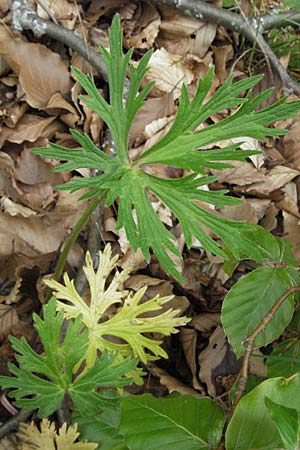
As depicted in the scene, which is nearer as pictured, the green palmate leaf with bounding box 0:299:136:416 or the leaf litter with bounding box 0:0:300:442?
the green palmate leaf with bounding box 0:299:136:416

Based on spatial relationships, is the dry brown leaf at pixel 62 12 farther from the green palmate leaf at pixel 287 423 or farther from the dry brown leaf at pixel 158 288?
the green palmate leaf at pixel 287 423

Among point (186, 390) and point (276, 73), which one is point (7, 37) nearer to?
point (276, 73)

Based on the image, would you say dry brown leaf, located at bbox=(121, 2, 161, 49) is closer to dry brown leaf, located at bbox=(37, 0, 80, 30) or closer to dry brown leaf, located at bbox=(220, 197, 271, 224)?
dry brown leaf, located at bbox=(37, 0, 80, 30)

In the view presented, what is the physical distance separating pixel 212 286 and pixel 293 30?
1485 millimetres

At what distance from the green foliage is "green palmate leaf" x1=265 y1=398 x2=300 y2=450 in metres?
0.37

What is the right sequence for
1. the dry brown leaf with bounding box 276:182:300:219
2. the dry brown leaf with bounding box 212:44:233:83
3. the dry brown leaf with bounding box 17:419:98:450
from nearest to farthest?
the dry brown leaf with bounding box 17:419:98:450 < the dry brown leaf with bounding box 276:182:300:219 < the dry brown leaf with bounding box 212:44:233:83

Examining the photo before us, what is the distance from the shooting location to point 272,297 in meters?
1.63

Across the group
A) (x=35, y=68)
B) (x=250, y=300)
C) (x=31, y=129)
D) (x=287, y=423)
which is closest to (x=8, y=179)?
(x=31, y=129)

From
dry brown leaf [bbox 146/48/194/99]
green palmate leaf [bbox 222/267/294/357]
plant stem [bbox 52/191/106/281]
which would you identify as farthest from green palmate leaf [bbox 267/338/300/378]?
dry brown leaf [bbox 146/48/194/99]

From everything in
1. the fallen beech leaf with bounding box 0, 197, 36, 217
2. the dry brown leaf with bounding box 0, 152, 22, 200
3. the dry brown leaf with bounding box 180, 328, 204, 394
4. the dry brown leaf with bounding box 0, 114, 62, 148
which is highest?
the dry brown leaf with bounding box 0, 114, 62, 148

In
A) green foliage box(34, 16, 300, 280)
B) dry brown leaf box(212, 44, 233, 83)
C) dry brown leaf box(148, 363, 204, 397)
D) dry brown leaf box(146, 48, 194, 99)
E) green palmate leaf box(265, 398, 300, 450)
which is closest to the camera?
green palmate leaf box(265, 398, 300, 450)

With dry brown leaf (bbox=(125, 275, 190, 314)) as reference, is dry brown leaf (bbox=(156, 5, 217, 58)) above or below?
above

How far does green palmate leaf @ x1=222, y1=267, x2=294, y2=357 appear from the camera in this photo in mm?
1621

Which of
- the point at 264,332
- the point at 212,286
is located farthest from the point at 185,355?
the point at 264,332
